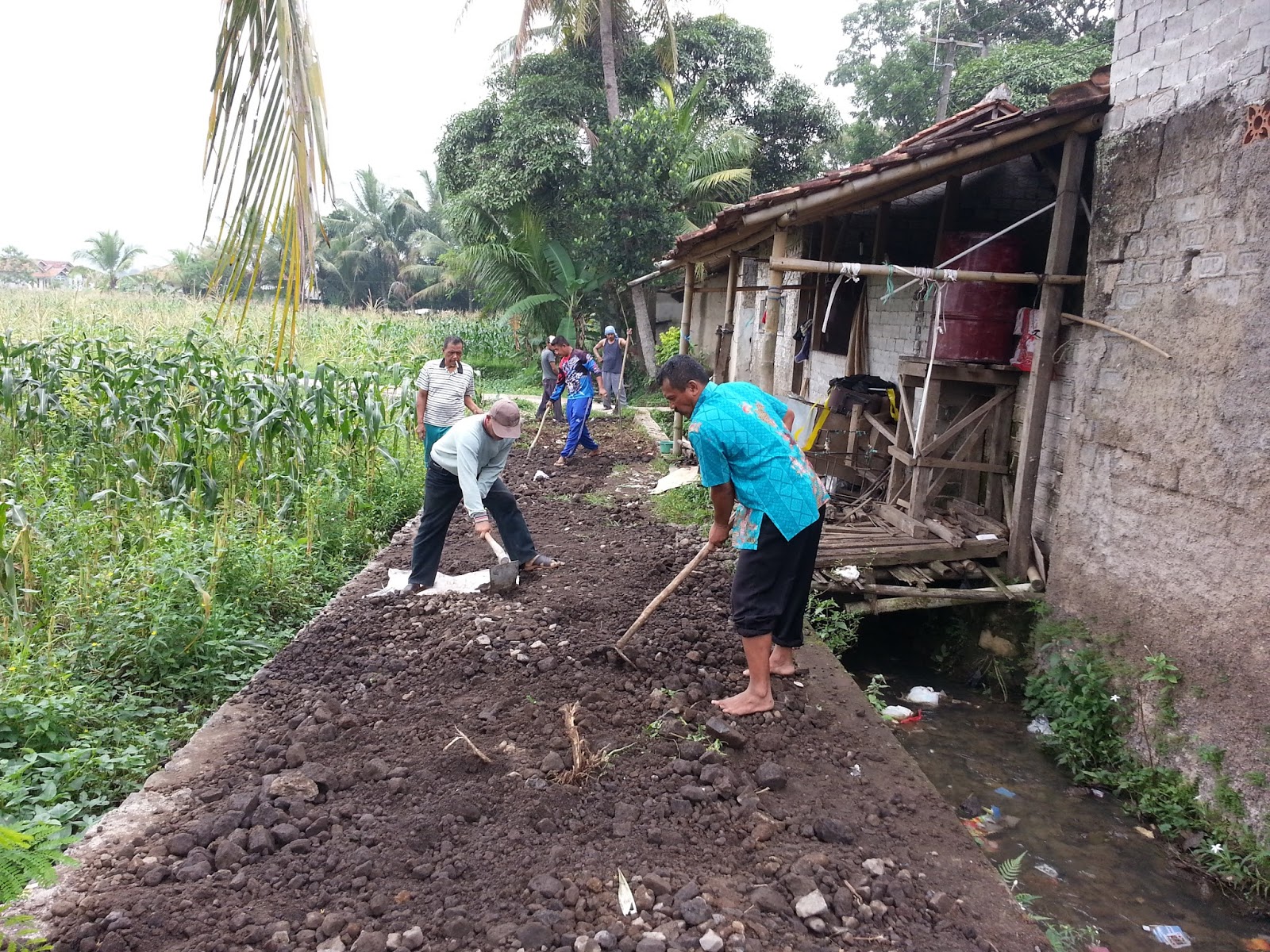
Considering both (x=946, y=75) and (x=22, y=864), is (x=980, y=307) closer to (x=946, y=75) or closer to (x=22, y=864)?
(x=22, y=864)

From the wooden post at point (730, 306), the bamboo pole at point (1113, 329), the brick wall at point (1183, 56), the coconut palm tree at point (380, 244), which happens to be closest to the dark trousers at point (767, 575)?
the bamboo pole at point (1113, 329)

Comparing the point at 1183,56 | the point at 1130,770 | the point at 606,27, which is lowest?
the point at 1130,770

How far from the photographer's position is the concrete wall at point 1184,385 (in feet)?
13.7

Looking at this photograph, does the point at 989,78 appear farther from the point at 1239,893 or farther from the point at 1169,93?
the point at 1239,893

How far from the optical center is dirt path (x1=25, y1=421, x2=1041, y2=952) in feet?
8.32

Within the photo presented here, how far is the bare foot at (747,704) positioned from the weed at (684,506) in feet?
10.7

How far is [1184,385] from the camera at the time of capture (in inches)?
182

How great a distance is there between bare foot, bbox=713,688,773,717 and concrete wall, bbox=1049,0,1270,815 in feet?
7.81

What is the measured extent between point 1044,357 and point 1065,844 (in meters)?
3.14

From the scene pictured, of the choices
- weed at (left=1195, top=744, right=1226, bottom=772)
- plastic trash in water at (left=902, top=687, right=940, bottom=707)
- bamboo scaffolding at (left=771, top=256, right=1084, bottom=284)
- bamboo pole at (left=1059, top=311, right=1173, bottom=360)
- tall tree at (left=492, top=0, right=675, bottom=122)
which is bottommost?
plastic trash in water at (left=902, top=687, right=940, bottom=707)

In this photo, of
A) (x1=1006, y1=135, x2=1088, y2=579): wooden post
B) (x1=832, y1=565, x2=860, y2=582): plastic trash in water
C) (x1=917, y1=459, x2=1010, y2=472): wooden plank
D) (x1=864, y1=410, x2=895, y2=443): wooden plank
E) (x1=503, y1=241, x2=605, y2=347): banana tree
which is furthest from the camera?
(x1=503, y1=241, x2=605, y2=347): banana tree

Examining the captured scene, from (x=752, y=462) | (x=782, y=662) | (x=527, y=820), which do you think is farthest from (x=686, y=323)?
(x=527, y=820)

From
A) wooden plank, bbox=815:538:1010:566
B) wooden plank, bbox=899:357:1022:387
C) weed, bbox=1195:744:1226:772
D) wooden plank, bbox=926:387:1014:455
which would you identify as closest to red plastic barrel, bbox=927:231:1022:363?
wooden plank, bbox=899:357:1022:387

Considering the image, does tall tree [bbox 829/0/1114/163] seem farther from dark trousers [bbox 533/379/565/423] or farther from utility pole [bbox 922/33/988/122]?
dark trousers [bbox 533/379/565/423]
